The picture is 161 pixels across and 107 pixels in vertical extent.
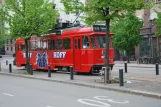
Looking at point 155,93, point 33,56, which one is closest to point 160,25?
point 33,56

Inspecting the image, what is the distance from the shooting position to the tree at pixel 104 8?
57.7ft

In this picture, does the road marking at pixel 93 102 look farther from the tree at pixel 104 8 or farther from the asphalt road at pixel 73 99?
the tree at pixel 104 8

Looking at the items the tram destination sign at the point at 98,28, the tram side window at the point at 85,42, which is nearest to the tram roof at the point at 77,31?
the tram destination sign at the point at 98,28

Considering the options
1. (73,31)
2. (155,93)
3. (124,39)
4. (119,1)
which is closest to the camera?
(155,93)

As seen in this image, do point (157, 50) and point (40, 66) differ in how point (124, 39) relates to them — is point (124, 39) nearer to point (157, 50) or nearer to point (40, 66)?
point (157, 50)

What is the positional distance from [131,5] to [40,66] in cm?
1391

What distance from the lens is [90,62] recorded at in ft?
78.3

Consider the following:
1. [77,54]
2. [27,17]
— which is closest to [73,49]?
[77,54]

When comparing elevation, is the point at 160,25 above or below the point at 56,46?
above

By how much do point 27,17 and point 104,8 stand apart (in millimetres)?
9502

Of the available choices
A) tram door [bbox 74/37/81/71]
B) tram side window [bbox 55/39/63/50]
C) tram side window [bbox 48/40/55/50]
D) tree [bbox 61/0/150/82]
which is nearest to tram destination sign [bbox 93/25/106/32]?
tram door [bbox 74/37/81/71]

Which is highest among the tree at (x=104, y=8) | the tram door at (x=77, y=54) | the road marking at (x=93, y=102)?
the tree at (x=104, y=8)

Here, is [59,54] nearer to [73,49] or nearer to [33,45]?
[73,49]

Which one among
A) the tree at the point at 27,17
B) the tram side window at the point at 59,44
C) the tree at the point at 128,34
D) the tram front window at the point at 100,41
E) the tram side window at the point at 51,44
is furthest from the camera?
the tree at the point at 128,34
